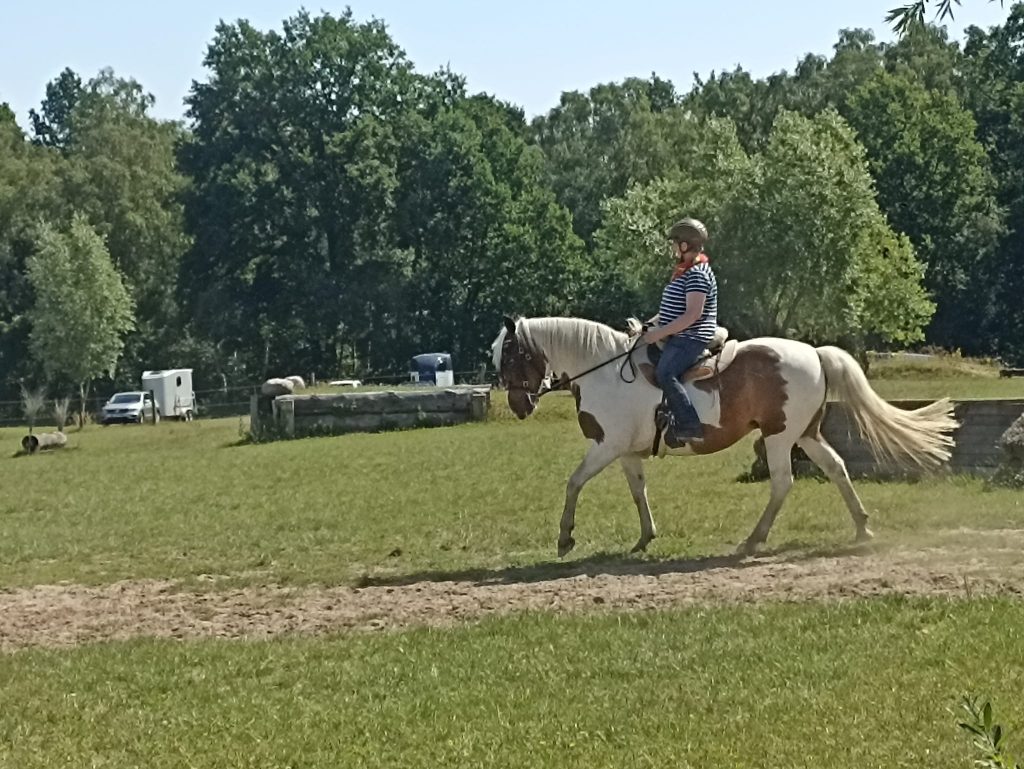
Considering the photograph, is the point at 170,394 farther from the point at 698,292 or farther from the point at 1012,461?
the point at 698,292

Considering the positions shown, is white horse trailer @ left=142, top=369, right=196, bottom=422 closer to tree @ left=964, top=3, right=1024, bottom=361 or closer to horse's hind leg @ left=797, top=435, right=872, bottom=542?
tree @ left=964, top=3, right=1024, bottom=361

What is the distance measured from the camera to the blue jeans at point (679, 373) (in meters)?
13.2

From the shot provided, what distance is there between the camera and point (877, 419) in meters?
13.8

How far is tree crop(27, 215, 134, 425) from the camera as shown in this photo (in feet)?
240

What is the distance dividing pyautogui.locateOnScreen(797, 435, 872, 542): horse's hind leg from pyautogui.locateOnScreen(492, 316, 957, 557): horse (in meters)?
0.01

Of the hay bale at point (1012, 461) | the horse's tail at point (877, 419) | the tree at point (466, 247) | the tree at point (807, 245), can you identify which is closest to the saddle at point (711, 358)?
the horse's tail at point (877, 419)

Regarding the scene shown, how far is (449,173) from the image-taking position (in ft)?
258

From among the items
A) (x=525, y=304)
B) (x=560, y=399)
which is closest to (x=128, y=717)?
A: (x=560, y=399)

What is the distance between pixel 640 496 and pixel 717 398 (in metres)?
1.31

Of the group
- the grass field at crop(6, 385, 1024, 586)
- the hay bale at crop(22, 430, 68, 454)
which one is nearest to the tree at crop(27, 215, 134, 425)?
the hay bale at crop(22, 430, 68, 454)

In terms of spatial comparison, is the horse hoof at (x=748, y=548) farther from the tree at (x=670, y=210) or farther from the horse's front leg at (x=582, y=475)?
the tree at (x=670, y=210)

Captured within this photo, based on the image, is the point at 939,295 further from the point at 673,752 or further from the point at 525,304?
the point at 673,752

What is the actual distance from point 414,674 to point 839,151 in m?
58.5

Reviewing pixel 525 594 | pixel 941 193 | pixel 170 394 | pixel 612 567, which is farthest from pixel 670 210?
pixel 525 594
